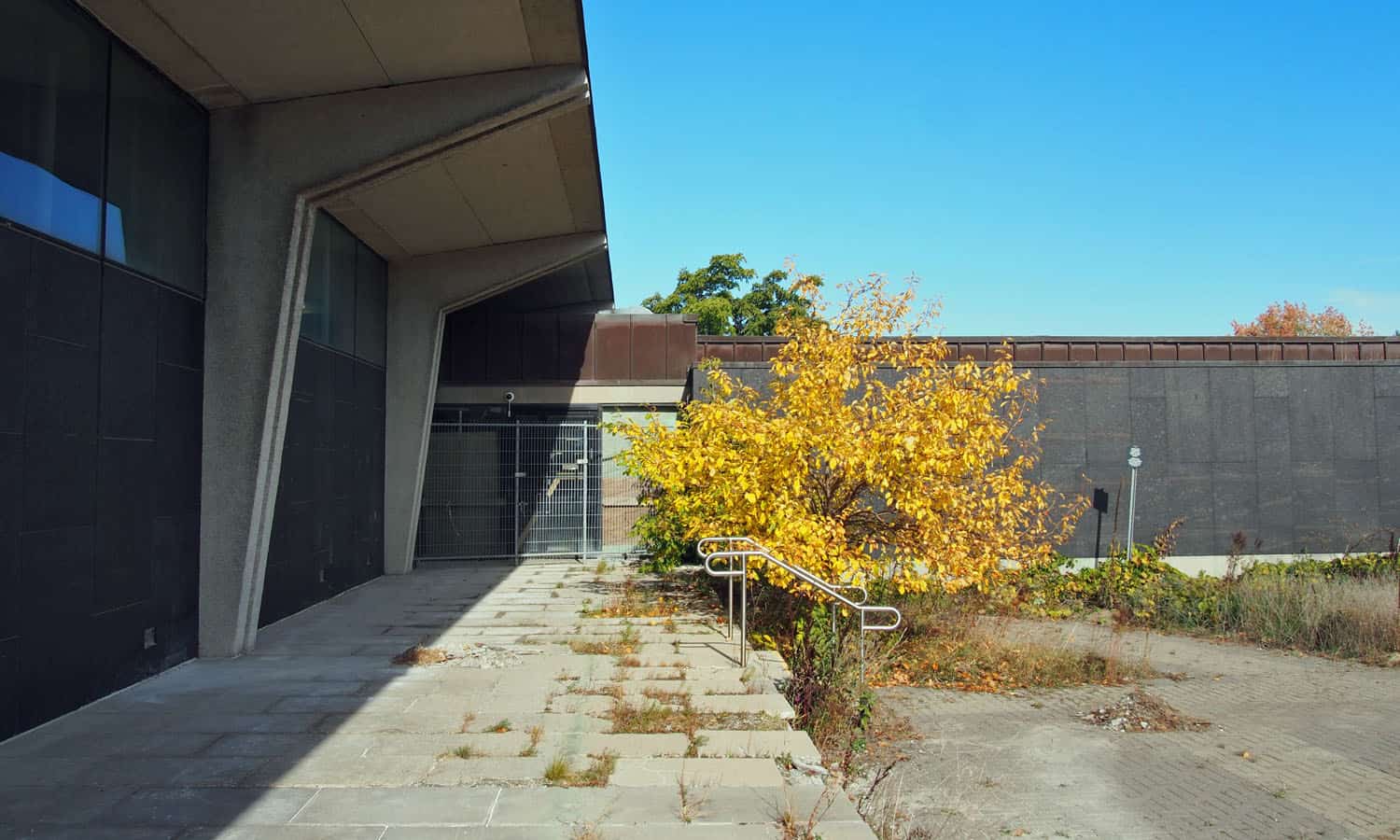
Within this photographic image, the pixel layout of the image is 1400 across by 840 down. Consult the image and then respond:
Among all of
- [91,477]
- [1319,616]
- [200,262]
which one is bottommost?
[1319,616]

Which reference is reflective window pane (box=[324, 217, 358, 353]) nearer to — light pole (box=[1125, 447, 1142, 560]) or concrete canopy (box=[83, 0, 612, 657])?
concrete canopy (box=[83, 0, 612, 657])

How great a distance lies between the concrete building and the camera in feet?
19.5

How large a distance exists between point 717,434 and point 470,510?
814 cm

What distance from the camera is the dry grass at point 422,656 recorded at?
8094 mm

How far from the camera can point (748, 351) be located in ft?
55.0

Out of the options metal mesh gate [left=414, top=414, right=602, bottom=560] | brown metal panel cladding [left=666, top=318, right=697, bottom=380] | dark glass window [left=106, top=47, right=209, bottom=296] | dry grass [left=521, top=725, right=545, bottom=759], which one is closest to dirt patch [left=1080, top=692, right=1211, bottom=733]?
dry grass [left=521, top=725, right=545, bottom=759]

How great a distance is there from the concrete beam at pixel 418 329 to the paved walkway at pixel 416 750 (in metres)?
5.80

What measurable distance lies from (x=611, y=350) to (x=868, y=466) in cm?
944

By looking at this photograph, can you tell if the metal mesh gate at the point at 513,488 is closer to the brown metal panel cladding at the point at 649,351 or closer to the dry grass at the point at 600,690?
the brown metal panel cladding at the point at 649,351

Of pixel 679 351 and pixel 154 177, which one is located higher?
pixel 154 177

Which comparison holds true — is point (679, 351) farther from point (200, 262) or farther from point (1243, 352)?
point (200, 262)

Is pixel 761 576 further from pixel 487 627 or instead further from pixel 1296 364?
pixel 1296 364

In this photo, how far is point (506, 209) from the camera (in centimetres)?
1298

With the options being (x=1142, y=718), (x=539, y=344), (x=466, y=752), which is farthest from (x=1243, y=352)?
(x=466, y=752)
